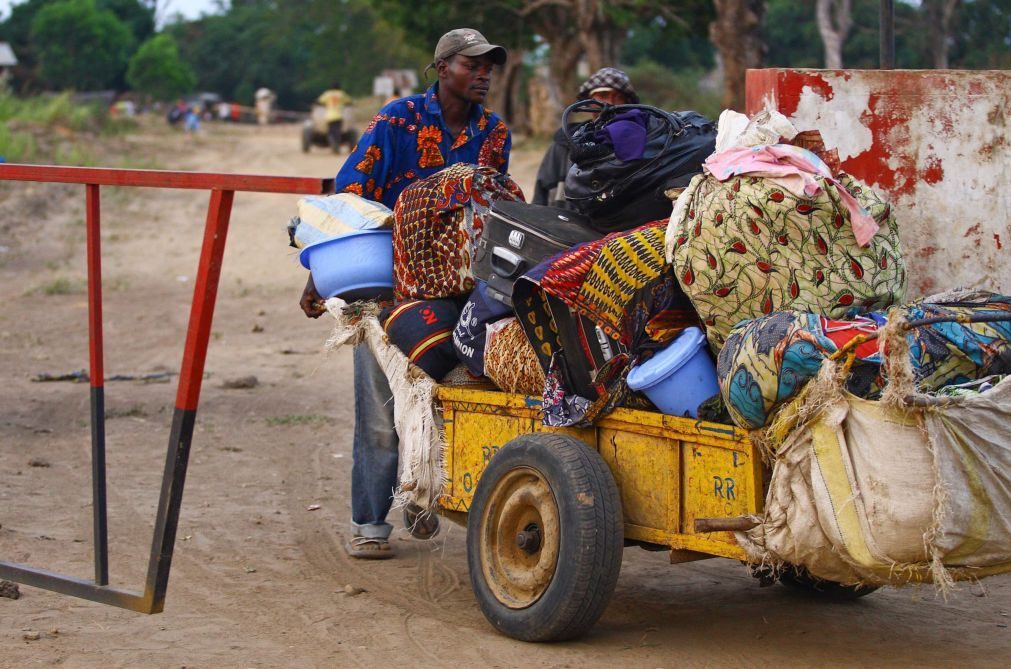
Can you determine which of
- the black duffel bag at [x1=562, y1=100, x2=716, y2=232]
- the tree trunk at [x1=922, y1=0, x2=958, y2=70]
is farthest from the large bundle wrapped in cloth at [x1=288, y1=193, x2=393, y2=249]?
the tree trunk at [x1=922, y1=0, x2=958, y2=70]

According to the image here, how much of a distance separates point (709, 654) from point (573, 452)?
0.79 metres

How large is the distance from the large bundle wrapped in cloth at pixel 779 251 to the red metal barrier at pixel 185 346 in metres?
1.14

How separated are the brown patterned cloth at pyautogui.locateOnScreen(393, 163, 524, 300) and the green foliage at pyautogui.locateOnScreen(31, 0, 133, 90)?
2596 inches

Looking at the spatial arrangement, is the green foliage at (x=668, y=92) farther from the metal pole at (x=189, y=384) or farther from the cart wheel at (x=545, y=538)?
the metal pole at (x=189, y=384)

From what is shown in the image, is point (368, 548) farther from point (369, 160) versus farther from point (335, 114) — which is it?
point (335, 114)

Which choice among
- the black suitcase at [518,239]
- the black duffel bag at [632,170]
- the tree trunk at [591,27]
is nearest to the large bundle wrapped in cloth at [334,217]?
the black suitcase at [518,239]

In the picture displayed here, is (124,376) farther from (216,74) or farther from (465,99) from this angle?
(216,74)

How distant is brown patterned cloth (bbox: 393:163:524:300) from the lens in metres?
4.71

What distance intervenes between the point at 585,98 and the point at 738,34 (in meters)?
8.66

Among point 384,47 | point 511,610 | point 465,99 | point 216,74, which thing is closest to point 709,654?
point 511,610

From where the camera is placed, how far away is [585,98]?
22.4ft

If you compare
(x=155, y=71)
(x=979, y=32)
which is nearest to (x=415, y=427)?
(x=979, y=32)

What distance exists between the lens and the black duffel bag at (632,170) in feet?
14.2

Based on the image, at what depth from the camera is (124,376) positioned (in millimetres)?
9984
